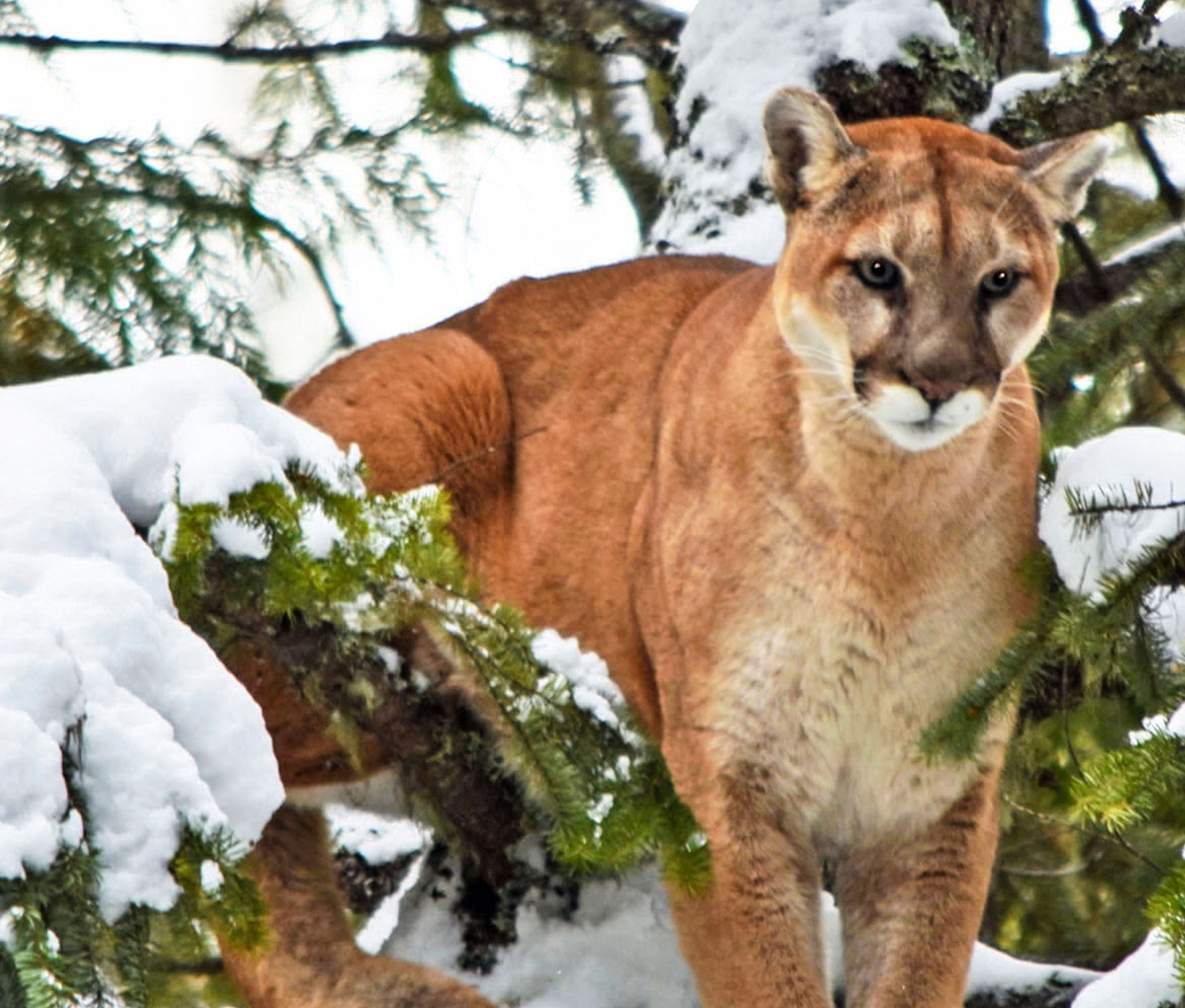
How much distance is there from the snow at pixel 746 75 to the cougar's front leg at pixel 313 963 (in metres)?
2.18

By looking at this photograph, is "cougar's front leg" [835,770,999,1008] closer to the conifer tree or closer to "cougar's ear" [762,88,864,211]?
the conifer tree

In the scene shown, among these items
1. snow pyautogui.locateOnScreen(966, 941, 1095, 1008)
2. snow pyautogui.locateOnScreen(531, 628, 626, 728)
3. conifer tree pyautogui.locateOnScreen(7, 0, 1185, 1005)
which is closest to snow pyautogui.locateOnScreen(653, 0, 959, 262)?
conifer tree pyautogui.locateOnScreen(7, 0, 1185, 1005)

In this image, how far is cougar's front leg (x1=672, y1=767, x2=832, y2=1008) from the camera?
3332 mm

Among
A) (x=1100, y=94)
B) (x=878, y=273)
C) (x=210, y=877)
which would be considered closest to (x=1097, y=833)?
(x=878, y=273)

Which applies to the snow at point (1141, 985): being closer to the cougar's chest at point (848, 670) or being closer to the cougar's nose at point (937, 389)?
the cougar's chest at point (848, 670)

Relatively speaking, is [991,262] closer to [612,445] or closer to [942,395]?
[942,395]

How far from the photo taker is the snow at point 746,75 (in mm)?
4469

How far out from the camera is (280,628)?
2.22 m

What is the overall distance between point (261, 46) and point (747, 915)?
285 cm

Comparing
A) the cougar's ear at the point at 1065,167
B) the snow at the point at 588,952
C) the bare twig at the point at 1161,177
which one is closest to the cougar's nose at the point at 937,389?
the cougar's ear at the point at 1065,167

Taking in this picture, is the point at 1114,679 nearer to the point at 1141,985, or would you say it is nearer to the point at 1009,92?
the point at 1141,985

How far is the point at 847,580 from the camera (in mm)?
3295

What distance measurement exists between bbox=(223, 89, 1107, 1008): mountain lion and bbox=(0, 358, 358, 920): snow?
1.13m

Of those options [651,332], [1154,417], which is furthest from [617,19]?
[1154,417]
